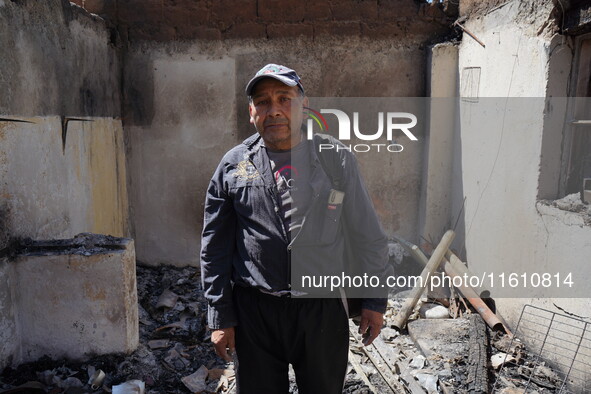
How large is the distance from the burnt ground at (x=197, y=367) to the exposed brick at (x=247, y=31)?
2988 millimetres

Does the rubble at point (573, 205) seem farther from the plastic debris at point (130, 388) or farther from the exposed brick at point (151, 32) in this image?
the exposed brick at point (151, 32)

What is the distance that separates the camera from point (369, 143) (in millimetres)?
5477

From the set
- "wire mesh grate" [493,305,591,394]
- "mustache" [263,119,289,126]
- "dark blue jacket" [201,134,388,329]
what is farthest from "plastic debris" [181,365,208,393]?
"mustache" [263,119,289,126]

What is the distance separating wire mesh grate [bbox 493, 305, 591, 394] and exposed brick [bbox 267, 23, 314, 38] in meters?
3.55

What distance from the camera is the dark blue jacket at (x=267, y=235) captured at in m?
2.08

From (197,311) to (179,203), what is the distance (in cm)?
156

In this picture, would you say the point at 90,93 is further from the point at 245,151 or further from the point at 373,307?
the point at 373,307

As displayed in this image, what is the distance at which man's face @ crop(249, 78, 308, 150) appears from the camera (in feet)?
6.97

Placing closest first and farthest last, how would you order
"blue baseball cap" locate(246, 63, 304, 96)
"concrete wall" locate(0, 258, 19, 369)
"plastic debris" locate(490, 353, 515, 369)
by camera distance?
"blue baseball cap" locate(246, 63, 304, 96)
"concrete wall" locate(0, 258, 19, 369)
"plastic debris" locate(490, 353, 515, 369)

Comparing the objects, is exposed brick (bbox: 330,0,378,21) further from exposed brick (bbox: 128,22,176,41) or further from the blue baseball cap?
the blue baseball cap

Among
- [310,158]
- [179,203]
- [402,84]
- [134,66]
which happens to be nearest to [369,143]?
[402,84]

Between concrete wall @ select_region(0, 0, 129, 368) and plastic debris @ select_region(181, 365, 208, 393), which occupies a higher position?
concrete wall @ select_region(0, 0, 129, 368)

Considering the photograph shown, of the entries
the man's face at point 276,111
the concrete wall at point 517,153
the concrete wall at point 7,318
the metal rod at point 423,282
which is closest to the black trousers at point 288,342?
the man's face at point 276,111

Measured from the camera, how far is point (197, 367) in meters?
3.69
